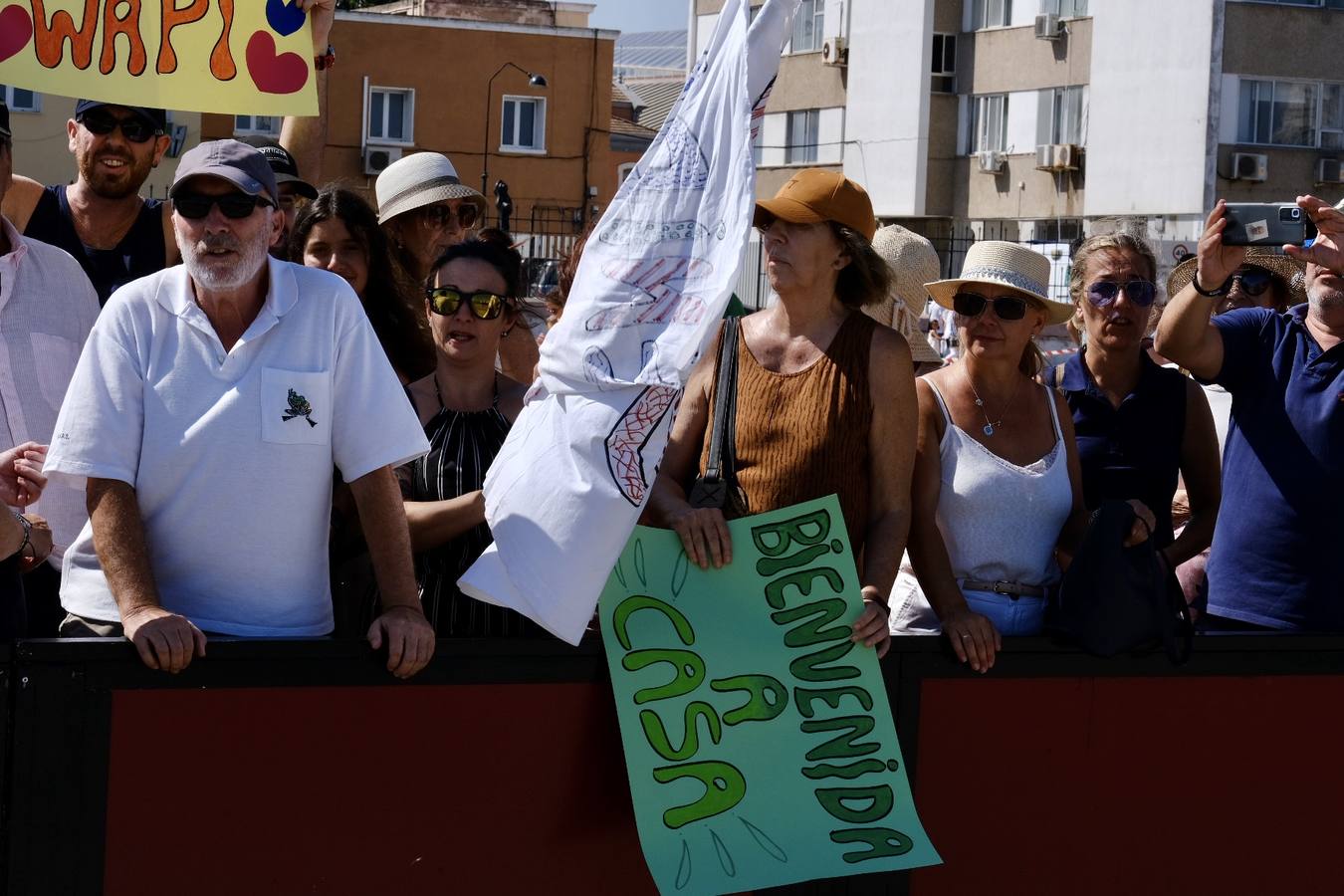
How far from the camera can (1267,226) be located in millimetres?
4527

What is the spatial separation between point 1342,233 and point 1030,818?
1814 mm

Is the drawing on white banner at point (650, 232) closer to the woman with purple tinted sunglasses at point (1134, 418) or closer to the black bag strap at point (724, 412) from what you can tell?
the black bag strap at point (724, 412)

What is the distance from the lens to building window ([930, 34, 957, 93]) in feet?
134

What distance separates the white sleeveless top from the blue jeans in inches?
2.0

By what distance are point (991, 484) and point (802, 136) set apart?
40.7 metres

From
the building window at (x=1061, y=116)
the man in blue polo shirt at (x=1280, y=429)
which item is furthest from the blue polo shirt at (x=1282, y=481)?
the building window at (x=1061, y=116)

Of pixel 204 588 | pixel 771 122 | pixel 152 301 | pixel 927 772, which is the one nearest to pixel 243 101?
pixel 152 301

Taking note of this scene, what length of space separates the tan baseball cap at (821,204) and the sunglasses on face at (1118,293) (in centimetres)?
98

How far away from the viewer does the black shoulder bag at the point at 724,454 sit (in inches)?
165

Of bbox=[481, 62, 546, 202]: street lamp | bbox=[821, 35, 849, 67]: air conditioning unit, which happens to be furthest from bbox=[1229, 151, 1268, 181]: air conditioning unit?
bbox=[481, 62, 546, 202]: street lamp

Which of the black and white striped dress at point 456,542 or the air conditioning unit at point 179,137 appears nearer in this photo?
the black and white striped dress at point 456,542

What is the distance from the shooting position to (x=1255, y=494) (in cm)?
475

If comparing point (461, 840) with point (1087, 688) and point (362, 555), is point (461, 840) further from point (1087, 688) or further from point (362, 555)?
point (1087, 688)

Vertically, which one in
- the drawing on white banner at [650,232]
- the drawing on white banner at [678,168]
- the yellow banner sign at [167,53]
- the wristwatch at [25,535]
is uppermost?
the yellow banner sign at [167,53]
